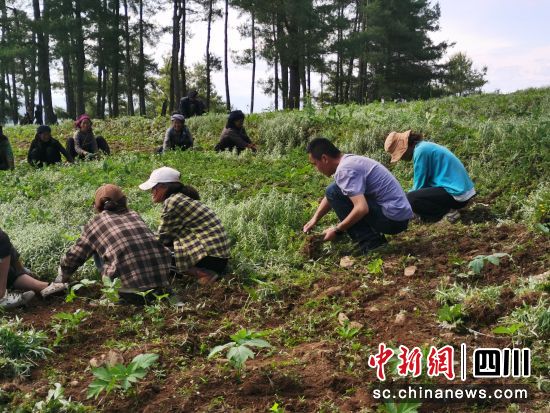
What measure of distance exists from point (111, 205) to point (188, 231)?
73 centimetres

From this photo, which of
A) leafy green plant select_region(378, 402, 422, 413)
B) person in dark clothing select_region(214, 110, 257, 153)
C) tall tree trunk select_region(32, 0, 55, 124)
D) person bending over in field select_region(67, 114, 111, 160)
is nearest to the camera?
leafy green plant select_region(378, 402, 422, 413)

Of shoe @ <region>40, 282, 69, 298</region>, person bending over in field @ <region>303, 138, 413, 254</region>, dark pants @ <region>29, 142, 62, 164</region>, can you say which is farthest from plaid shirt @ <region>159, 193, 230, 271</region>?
dark pants @ <region>29, 142, 62, 164</region>

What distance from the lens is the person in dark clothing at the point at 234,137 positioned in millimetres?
10531

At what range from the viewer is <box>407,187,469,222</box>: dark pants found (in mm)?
5695

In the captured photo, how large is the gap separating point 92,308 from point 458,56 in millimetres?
47341

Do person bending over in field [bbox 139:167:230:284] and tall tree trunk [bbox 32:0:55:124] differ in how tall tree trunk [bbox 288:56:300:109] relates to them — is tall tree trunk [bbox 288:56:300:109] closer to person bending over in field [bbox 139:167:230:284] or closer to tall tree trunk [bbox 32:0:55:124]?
tall tree trunk [bbox 32:0:55:124]

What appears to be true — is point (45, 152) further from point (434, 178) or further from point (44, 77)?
point (44, 77)

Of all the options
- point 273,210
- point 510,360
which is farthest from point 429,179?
point 510,360

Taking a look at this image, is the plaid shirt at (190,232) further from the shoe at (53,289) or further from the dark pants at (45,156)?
the dark pants at (45,156)

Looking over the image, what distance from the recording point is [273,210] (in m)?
6.19

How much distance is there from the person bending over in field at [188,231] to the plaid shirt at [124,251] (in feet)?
0.87

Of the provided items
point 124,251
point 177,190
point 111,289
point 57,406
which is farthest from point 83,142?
point 57,406

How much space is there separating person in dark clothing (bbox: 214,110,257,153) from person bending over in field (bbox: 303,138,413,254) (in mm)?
5484

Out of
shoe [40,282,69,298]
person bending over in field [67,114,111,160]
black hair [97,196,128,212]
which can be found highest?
person bending over in field [67,114,111,160]
